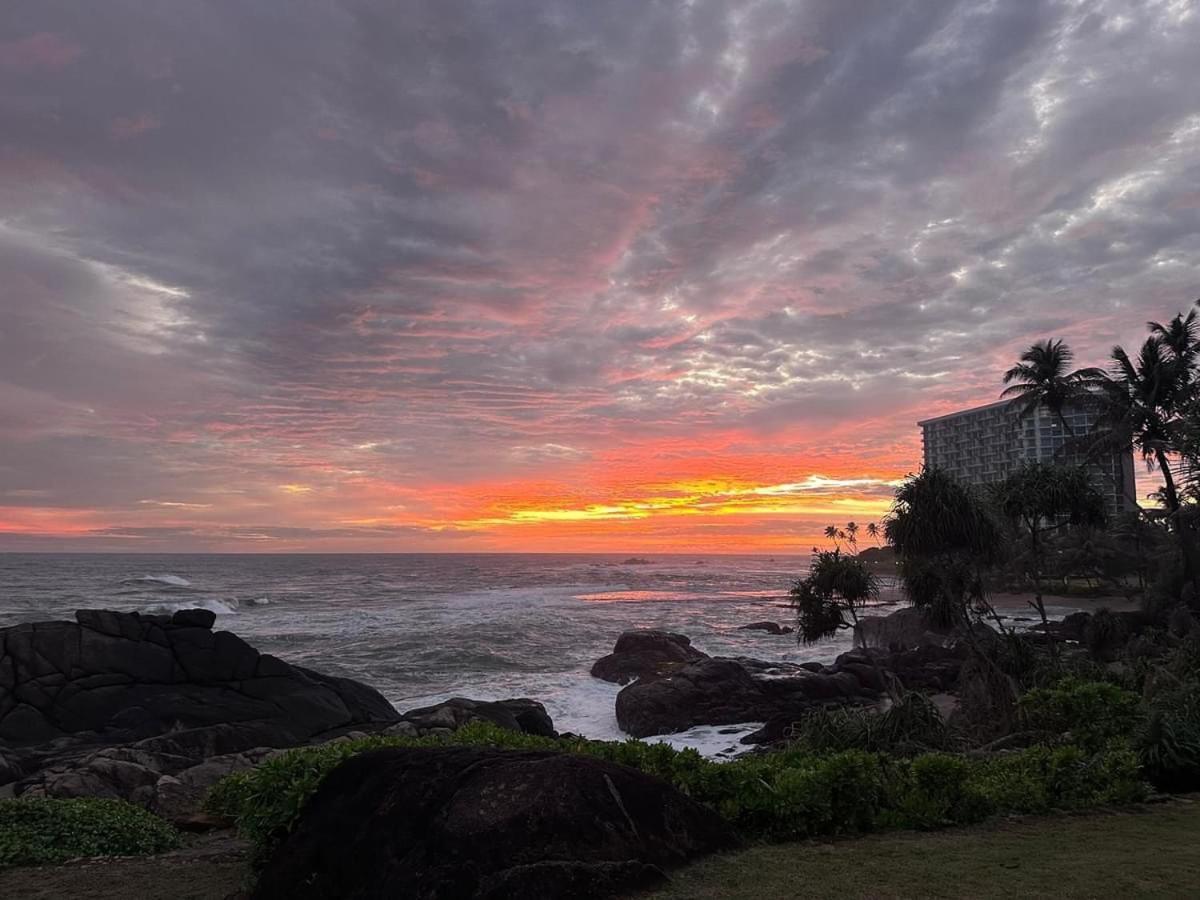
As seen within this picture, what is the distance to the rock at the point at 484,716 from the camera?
21.4m

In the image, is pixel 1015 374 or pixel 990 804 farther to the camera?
pixel 1015 374

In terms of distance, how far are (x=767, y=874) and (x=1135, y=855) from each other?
12.2 ft

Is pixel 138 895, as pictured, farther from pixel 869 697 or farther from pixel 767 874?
pixel 869 697

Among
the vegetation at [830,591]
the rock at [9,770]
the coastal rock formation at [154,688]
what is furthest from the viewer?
the vegetation at [830,591]

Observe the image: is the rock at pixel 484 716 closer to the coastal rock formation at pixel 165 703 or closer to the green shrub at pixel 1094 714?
the coastal rock formation at pixel 165 703

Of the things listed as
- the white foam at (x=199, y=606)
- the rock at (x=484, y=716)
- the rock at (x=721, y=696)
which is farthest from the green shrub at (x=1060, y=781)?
the white foam at (x=199, y=606)

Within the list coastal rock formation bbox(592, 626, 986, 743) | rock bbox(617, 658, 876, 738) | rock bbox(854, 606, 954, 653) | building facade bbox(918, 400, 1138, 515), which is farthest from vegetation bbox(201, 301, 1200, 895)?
building facade bbox(918, 400, 1138, 515)

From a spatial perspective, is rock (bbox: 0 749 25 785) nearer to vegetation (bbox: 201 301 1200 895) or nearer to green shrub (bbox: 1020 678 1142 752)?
vegetation (bbox: 201 301 1200 895)

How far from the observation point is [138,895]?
282 inches

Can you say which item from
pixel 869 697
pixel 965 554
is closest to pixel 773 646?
pixel 869 697

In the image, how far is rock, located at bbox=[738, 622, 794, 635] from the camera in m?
57.7

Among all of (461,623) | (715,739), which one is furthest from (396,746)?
(461,623)

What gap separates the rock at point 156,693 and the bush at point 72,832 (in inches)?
438

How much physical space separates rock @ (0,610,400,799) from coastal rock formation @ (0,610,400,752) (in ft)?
0.11
